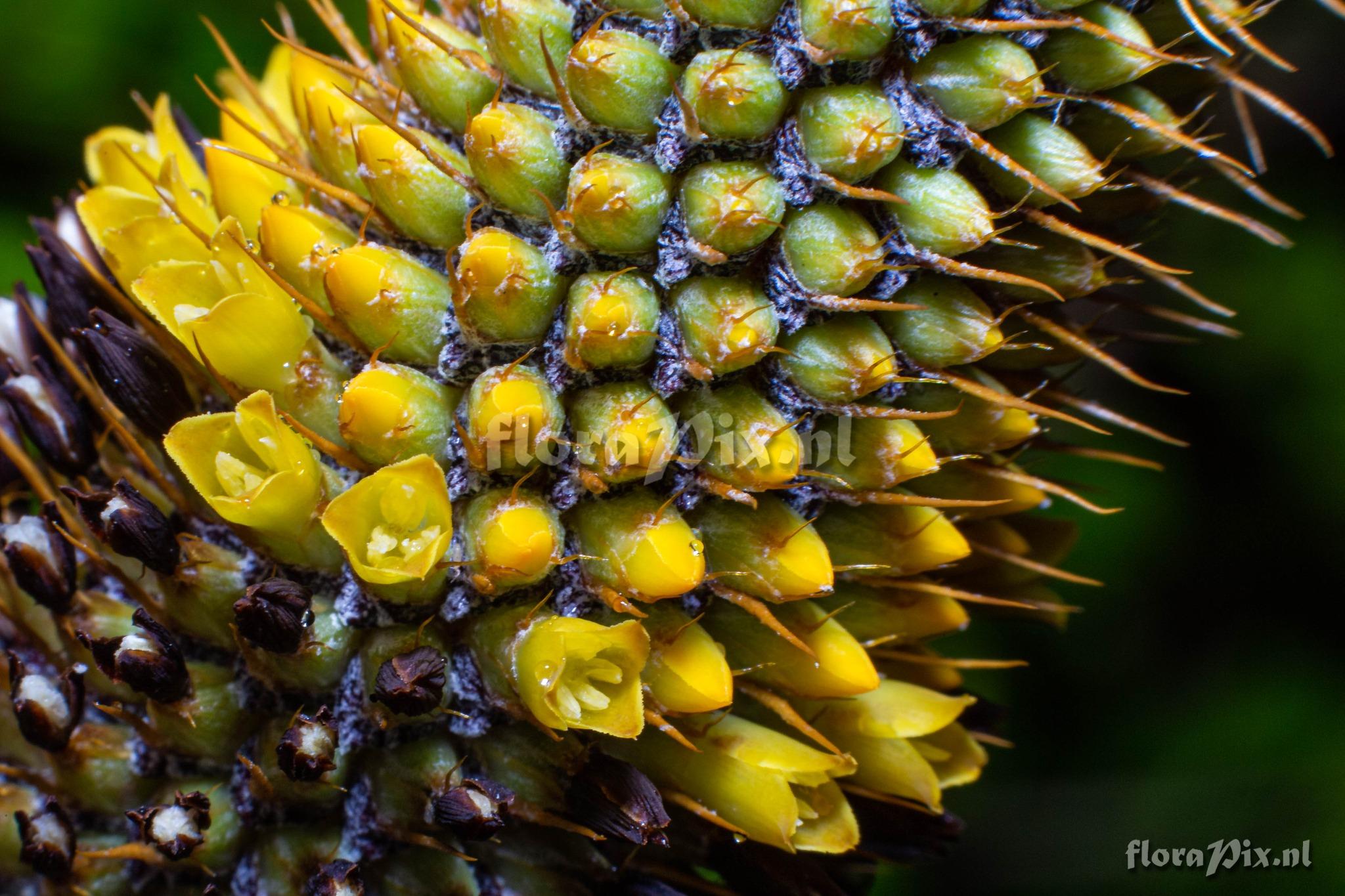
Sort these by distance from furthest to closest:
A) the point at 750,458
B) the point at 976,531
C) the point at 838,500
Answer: the point at 976,531 → the point at 838,500 → the point at 750,458

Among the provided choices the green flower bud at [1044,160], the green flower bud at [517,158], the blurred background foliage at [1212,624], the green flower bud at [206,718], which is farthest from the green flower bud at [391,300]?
the blurred background foliage at [1212,624]

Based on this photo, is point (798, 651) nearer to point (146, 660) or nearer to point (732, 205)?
point (732, 205)

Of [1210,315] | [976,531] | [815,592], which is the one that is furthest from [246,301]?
[1210,315]

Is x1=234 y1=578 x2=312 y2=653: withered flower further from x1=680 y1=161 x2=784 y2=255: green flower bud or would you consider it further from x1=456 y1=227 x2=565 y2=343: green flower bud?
x1=680 y1=161 x2=784 y2=255: green flower bud

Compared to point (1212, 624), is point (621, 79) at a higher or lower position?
higher

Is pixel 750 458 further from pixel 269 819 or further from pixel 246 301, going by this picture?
pixel 269 819

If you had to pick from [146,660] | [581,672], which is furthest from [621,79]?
[146,660]
